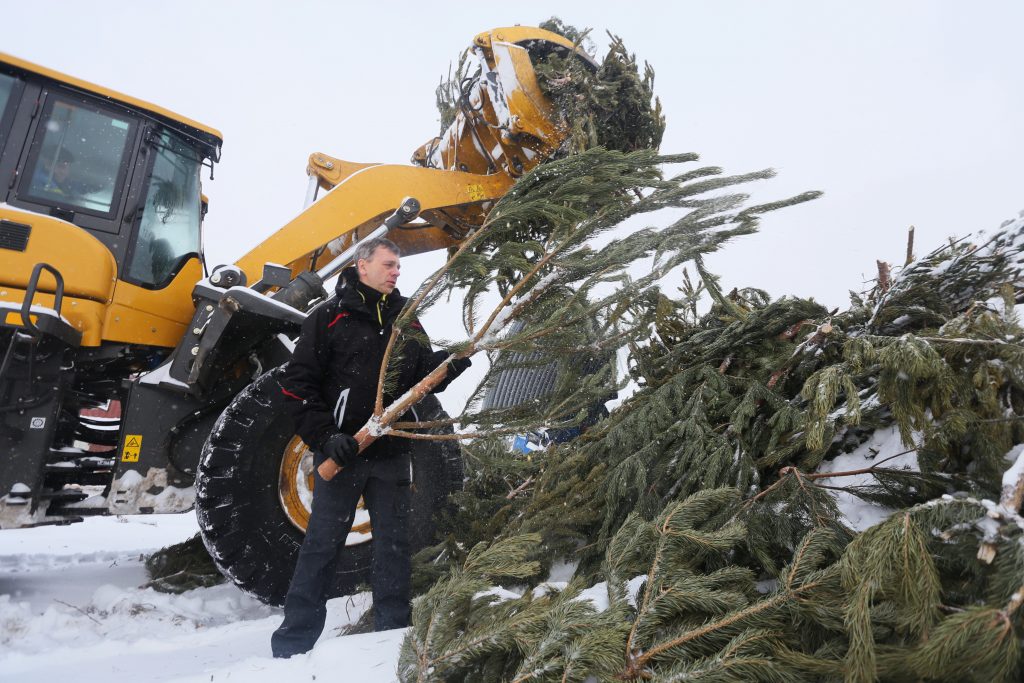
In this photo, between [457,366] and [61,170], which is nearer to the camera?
[457,366]

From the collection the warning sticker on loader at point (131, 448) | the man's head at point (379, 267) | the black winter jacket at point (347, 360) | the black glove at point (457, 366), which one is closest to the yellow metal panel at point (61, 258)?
the warning sticker on loader at point (131, 448)

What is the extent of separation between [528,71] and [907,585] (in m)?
3.69

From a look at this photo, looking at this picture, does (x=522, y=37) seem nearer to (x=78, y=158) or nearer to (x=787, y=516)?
(x=78, y=158)

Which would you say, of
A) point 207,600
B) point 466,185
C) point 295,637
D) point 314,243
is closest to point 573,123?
point 466,185

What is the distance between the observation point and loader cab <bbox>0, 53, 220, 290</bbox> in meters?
3.66

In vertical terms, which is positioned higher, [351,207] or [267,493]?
[351,207]

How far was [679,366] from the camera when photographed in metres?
3.15

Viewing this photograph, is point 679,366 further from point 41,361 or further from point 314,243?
point 41,361

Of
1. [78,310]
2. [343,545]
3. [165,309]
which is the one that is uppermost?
[165,309]

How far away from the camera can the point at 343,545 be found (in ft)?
9.23

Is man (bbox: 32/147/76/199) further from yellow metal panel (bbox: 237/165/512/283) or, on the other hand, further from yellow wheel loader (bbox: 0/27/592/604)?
yellow metal panel (bbox: 237/165/512/283)

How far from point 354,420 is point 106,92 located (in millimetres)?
2678

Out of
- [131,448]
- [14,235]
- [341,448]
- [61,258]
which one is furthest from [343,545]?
[14,235]

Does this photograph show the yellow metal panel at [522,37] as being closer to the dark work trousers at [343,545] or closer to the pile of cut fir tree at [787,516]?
the pile of cut fir tree at [787,516]
